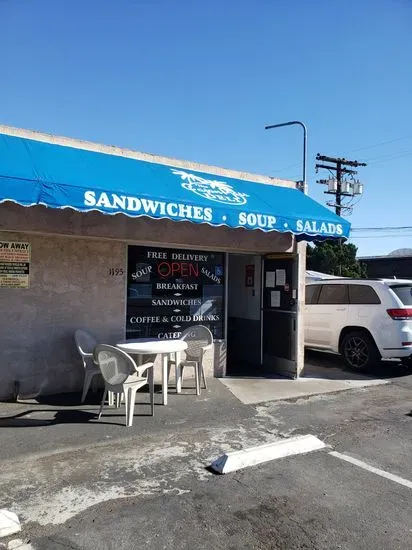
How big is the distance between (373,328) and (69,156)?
21.5ft

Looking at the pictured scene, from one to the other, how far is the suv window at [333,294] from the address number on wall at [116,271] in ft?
17.0

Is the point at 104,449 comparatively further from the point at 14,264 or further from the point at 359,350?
the point at 359,350

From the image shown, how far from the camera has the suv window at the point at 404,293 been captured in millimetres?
9664

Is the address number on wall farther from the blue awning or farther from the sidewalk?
the sidewalk

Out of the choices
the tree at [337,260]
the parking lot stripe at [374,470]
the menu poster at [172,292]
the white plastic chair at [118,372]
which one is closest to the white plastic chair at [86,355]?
the white plastic chair at [118,372]

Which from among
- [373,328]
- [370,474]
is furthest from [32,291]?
[373,328]

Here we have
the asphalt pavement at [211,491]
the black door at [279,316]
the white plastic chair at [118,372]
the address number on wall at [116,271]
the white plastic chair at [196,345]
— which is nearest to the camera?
the asphalt pavement at [211,491]

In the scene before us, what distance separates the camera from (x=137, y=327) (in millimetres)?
7980

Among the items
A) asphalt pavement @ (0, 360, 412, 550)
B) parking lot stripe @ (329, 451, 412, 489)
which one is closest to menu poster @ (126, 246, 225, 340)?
asphalt pavement @ (0, 360, 412, 550)

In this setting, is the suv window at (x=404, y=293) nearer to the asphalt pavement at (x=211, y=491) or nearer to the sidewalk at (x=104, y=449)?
the asphalt pavement at (x=211, y=491)

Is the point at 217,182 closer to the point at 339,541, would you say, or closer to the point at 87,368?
the point at 87,368

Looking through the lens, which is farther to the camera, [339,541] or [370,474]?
[370,474]

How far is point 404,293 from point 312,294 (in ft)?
7.43

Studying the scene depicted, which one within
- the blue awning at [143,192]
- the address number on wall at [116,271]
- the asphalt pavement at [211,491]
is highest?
the blue awning at [143,192]
